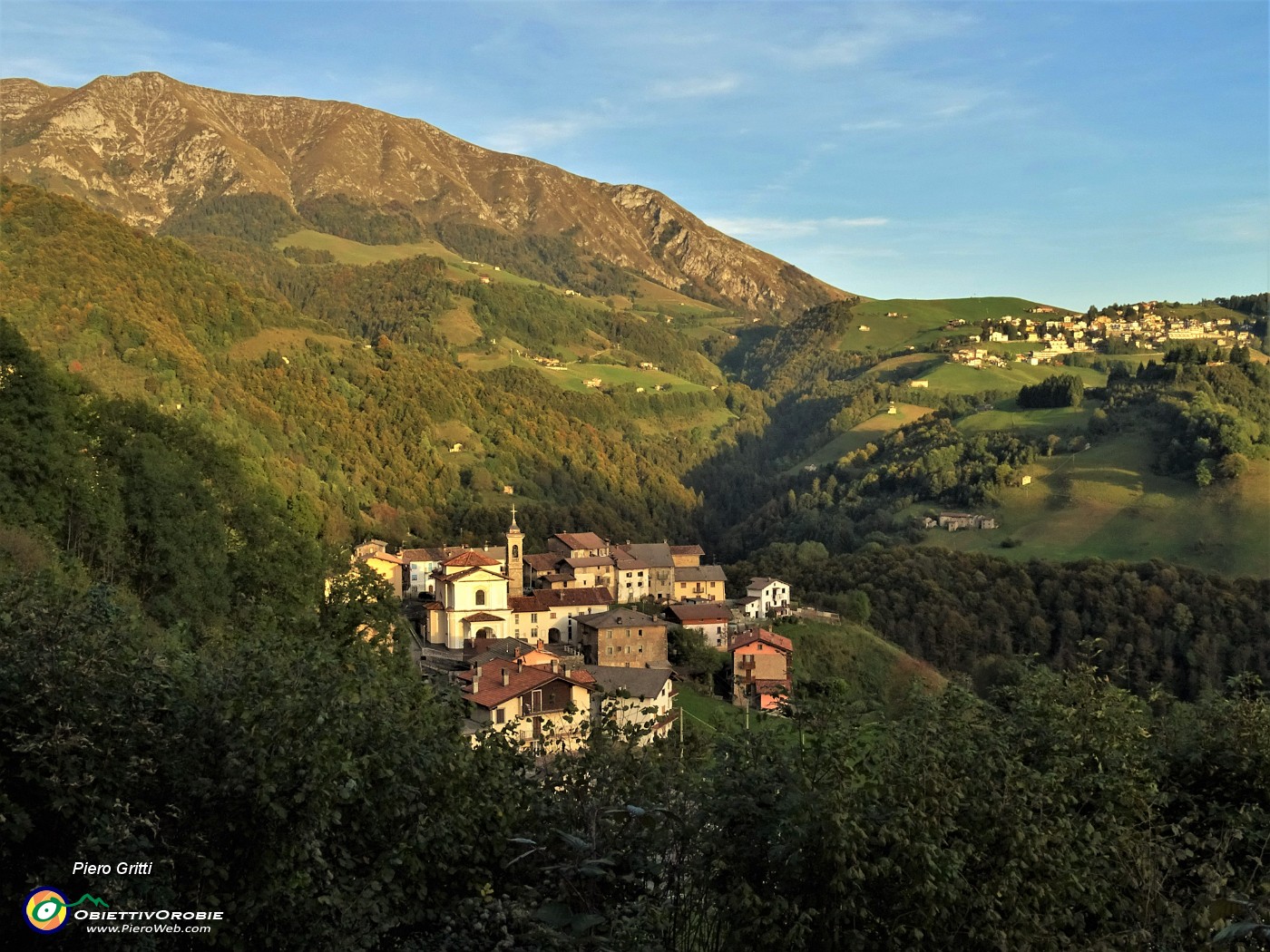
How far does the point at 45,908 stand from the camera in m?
7.64

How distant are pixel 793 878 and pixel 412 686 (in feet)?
18.6

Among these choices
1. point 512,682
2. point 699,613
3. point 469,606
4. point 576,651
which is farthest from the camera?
point 699,613

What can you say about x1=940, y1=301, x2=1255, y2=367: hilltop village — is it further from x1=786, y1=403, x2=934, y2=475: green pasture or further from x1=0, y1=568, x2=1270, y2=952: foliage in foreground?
x1=0, y1=568, x2=1270, y2=952: foliage in foreground

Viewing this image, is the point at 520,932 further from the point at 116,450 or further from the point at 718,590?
the point at 718,590

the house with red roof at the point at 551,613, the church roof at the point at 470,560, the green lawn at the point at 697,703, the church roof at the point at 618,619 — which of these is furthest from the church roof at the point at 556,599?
the green lawn at the point at 697,703

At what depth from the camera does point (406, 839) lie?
898 centimetres

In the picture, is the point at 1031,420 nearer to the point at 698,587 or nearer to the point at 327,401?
the point at 698,587

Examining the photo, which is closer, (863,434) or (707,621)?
(707,621)

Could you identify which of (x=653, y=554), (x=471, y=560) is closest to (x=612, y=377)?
(x=653, y=554)

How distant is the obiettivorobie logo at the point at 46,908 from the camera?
7.62m

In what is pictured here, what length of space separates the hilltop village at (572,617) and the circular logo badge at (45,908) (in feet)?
59.3

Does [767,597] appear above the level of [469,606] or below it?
below

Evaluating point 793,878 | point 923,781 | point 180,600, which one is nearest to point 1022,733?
point 923,781

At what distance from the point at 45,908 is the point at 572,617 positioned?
49.0m
